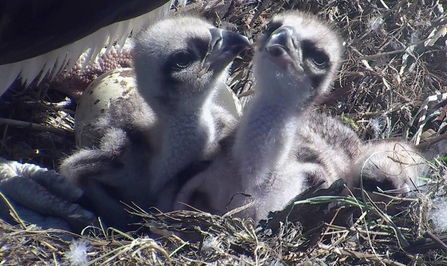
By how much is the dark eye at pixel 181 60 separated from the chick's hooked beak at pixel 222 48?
0.05m

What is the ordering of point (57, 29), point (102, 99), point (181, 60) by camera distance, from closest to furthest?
point (181, 60)
point (57, 29)
point (102, 99)

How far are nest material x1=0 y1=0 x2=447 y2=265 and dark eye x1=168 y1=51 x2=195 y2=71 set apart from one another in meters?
0.53

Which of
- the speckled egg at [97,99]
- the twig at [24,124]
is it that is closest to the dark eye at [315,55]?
the speckled egg at [97,99]

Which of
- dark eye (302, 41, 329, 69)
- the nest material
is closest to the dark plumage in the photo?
the nest material

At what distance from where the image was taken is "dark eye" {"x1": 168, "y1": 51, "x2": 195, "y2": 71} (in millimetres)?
2467

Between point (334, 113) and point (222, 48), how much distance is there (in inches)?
33.7

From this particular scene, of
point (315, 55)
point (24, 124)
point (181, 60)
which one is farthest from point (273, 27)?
point (24, 124)

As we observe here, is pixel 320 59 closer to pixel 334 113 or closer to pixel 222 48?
pixel 222 48

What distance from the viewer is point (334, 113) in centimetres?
318

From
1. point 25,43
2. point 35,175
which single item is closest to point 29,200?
point 35,175

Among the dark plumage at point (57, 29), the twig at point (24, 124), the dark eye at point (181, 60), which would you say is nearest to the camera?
the dark eye at point (181, 60)

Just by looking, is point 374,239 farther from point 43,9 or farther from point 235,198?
point 43,9

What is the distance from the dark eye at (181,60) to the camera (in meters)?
2.47

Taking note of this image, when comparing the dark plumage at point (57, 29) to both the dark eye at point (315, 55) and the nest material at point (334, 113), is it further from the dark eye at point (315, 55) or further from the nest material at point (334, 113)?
the dark eye at point (315, 55)
